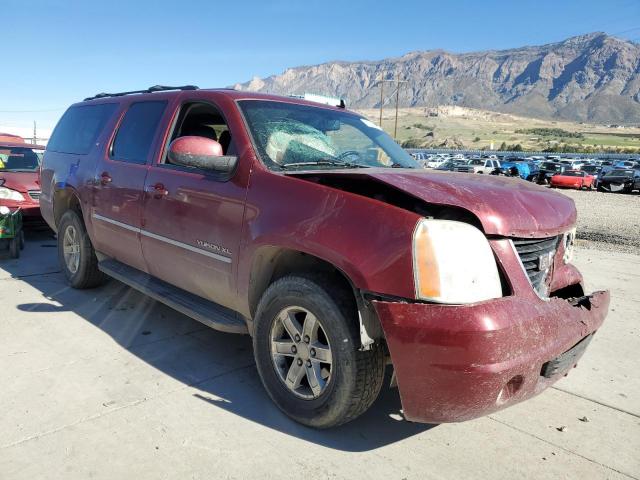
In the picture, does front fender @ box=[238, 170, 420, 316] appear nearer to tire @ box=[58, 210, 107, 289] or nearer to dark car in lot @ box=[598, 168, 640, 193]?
tire @ box=[58, 210, 107, 289]

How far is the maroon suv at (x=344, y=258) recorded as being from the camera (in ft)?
7.66

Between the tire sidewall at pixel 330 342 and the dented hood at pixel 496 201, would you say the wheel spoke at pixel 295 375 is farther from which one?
the dented hood at pixel 496 201

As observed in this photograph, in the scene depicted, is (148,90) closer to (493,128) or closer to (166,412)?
(166,412)

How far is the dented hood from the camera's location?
8.04 ft

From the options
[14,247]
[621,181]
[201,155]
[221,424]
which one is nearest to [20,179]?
[14,247]

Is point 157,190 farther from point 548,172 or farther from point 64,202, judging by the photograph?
point 548,172

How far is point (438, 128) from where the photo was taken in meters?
165

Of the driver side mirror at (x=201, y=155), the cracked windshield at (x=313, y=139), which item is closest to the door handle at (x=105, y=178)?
the driver side mirror at (x=201, y=155)

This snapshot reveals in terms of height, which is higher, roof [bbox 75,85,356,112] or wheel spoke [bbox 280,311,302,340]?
roof [bbox 75,85,356,112]

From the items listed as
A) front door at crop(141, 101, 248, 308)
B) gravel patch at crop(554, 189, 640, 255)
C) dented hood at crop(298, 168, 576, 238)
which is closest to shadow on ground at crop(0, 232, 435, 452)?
front door at crop(141, 101, 248, 308)

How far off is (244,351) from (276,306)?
123 cm

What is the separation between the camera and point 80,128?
537 cm

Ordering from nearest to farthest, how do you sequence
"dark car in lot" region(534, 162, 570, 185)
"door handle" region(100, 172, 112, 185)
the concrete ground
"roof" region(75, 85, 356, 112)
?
the concrete ground → "roof" region(75, 85, 356, 112) → "door handle" region(100, 172, 112, 185) → "dark car in lot" region(534, 162, 570, 185)

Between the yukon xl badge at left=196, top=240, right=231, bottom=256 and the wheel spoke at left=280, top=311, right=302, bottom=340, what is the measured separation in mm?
585
